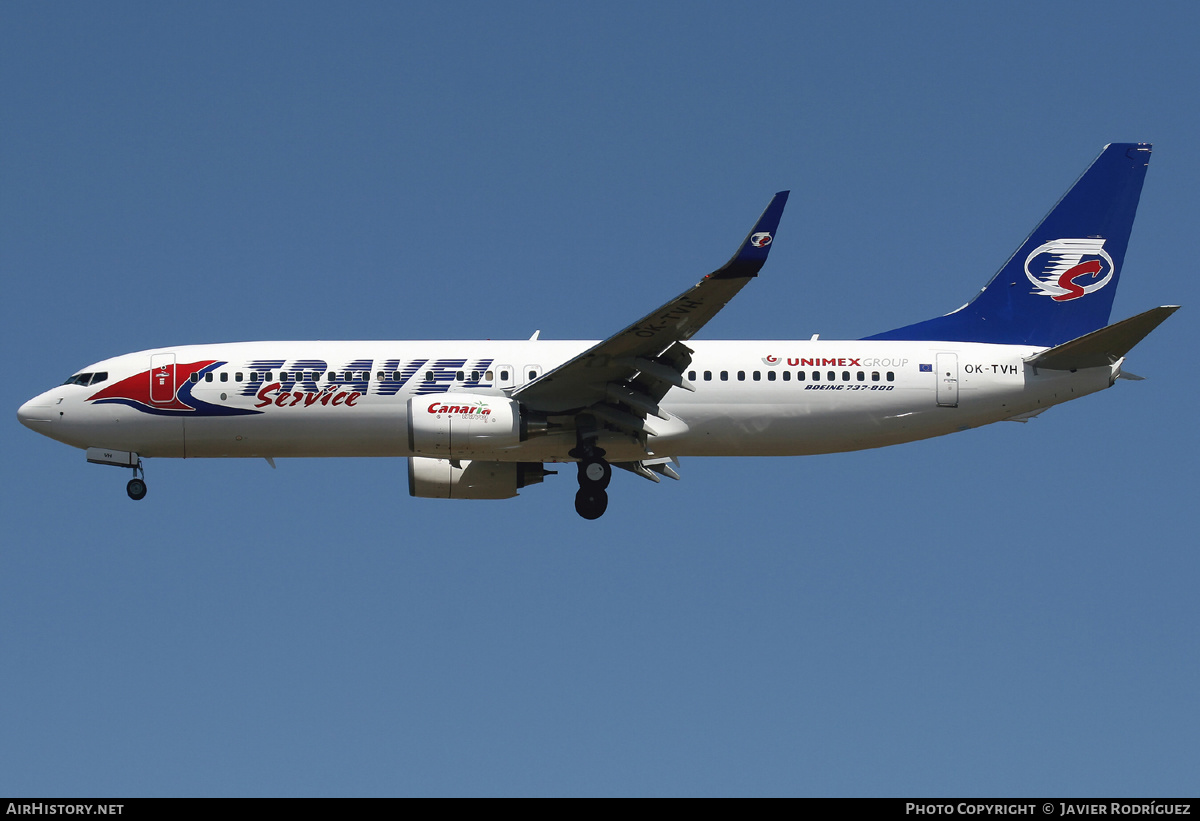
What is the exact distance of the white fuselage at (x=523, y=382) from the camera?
1157 inches

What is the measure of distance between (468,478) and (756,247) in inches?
413

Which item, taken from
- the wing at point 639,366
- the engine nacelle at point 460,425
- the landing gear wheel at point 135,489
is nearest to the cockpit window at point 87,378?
the landing gear wheel at point 135,489

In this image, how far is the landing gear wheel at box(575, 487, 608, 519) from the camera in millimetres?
29359

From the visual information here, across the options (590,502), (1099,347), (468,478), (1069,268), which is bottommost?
(590,502)

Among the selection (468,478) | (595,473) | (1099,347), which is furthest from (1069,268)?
(468,478)

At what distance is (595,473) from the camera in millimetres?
29219

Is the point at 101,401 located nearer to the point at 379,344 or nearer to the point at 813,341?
the point at 379,344

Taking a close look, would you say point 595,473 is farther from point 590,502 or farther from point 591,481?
point 590,502

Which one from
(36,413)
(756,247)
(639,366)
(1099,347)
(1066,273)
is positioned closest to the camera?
(756,247)

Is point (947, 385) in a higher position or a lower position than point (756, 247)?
lower

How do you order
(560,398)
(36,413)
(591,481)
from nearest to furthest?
(560,398), (591,481), (36,413)

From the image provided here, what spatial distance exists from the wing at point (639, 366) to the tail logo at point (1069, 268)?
9372 mm

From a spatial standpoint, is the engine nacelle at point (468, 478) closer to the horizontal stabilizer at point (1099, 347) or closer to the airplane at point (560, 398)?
the airplane at point (560, 398)
